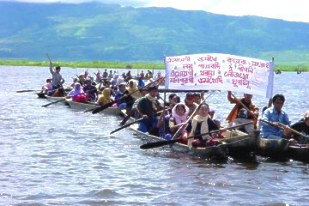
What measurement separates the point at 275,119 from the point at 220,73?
191 centimetres

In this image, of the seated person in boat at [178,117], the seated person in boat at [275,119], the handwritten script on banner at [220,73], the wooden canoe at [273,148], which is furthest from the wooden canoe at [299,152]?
the seated person in boat at [178,117]

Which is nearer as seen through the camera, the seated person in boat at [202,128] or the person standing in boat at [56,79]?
the seated person in boat at [202,128]

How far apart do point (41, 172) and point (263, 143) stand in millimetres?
5911

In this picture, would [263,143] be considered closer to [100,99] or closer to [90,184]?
[90,184]

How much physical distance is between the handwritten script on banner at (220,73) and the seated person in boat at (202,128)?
37.7 inches

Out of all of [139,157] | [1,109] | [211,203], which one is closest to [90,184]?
[211,203]

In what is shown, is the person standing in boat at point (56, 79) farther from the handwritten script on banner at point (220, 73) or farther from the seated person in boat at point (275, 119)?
the seated person in boat at point (275, 119)

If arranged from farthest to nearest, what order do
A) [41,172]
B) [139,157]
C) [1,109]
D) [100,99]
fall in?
[1,109], [100,99], [139,157], [41,172]

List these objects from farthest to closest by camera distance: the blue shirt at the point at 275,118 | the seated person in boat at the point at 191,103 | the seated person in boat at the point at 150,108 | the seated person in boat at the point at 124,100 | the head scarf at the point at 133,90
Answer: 1. the seated person in boat at the point at 124,100
2. the head scarf at the point at 133,90
3. the seated person in boat at the point at 150,108
4. the seated person in boat at the point at 191,103
5. the blue shirt at the point at 275,118

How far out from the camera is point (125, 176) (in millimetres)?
16766

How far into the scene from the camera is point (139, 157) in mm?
19703

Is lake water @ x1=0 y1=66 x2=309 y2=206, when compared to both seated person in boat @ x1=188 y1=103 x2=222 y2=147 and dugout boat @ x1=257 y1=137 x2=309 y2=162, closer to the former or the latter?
dugout boat @ x1=257 y1=137 x2=309 y2=162

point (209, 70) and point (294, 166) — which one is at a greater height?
point (209, 70)

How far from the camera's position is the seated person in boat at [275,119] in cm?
1841
